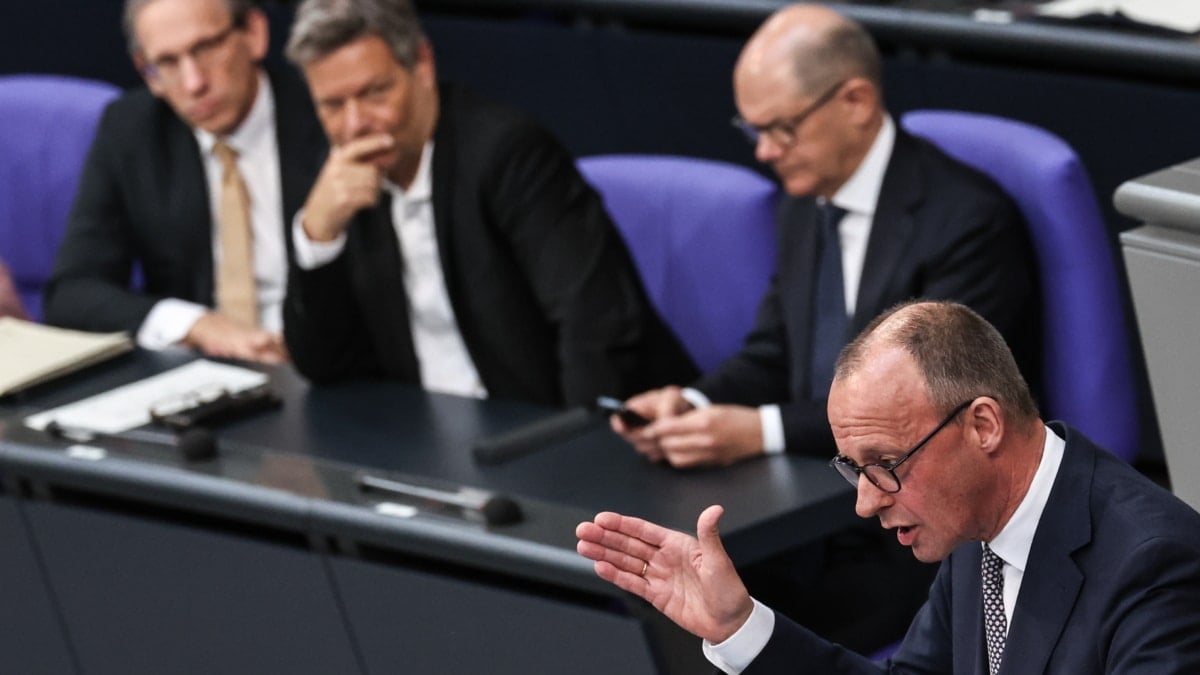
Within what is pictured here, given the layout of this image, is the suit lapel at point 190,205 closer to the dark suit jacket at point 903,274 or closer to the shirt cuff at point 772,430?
the dark suit jacket at point 903,274

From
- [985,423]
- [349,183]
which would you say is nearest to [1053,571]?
[985,423]

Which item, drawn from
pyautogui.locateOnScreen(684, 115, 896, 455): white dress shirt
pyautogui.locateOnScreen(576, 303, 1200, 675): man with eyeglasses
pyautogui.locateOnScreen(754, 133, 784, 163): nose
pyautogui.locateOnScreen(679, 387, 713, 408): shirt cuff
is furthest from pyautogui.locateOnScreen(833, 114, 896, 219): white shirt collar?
pyautogui.locateOnScreen(576, 303, 1200, 675): man with eyeglasses

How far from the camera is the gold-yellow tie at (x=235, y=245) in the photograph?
3896mm

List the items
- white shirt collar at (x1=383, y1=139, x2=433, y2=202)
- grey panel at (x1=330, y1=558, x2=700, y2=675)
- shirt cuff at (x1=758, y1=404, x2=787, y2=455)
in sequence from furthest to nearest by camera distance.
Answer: white shirt collar at (x1=383, y1=139, x2=433, y2=202) < shirt cuff at (x1=758, y1=404, x2=787, y2=455) < grey panel at (x1=330, y1=558, x2=700, y2=675)

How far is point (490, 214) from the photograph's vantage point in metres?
3.43

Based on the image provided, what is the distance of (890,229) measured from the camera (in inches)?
121

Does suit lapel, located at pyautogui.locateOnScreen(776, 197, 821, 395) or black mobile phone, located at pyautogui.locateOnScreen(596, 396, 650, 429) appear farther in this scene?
suit lapel, located at pyautogui.locateOnScreen(776, 197, 821, 395)

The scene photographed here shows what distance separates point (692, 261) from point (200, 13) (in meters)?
1.11

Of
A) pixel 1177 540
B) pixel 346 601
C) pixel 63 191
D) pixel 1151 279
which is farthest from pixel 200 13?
pixel 1177 540

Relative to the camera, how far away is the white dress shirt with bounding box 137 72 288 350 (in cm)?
389

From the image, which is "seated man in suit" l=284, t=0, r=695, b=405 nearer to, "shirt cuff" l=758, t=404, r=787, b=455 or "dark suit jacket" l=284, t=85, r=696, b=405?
"dark suit jacket" l=284, t=85, r=696, b=405

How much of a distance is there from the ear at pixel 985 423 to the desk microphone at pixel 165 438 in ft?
4.86

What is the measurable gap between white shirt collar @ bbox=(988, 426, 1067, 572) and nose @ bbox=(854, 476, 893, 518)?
0.40ft

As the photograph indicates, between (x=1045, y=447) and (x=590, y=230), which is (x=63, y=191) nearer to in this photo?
(x=590, y=230)
